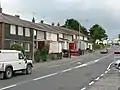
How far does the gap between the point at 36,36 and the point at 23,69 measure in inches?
1698

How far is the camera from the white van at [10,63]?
2435 centimetres

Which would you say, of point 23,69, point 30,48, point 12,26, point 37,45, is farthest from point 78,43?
point 23,69

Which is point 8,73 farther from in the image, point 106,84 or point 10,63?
point 106,84

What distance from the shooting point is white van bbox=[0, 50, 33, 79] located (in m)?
24.3

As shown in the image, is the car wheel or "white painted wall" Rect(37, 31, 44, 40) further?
"white painted wall" Rect(37, 31, 44, 40)

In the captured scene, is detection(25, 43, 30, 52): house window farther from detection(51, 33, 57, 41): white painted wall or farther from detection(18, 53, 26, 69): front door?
detection(18, 53, 26, 69): front door

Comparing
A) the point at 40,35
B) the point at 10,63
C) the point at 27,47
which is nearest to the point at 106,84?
the point at 10,63

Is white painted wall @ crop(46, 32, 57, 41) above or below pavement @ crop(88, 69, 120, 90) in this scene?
above

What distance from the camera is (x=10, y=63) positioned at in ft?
82.5

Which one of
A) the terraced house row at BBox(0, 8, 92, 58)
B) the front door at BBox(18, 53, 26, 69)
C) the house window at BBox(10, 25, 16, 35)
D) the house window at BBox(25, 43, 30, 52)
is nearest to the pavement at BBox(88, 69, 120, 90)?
the front door at BBox(18, 53, 26, 69)

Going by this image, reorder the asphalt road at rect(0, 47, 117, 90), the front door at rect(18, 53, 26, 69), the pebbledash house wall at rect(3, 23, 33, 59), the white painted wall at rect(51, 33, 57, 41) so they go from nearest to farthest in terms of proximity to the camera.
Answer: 1. the asphalt road at rect(0, 47, 117, 90)
2. the front door at rect(18, 53, 26, 69)
3. the pebbledash house wall at rect(3, 23, 33, 59)
4. the white painted wall at rect(51, 33, 57, 41)

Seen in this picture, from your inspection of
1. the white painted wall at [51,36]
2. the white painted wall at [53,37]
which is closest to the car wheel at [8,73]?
the white painted wall at [51,36]

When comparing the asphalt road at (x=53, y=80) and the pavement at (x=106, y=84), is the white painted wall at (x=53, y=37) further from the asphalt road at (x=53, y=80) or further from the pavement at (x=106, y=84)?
the pavement at (x=106, y=84)

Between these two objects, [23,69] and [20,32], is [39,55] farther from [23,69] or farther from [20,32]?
[23,69]
